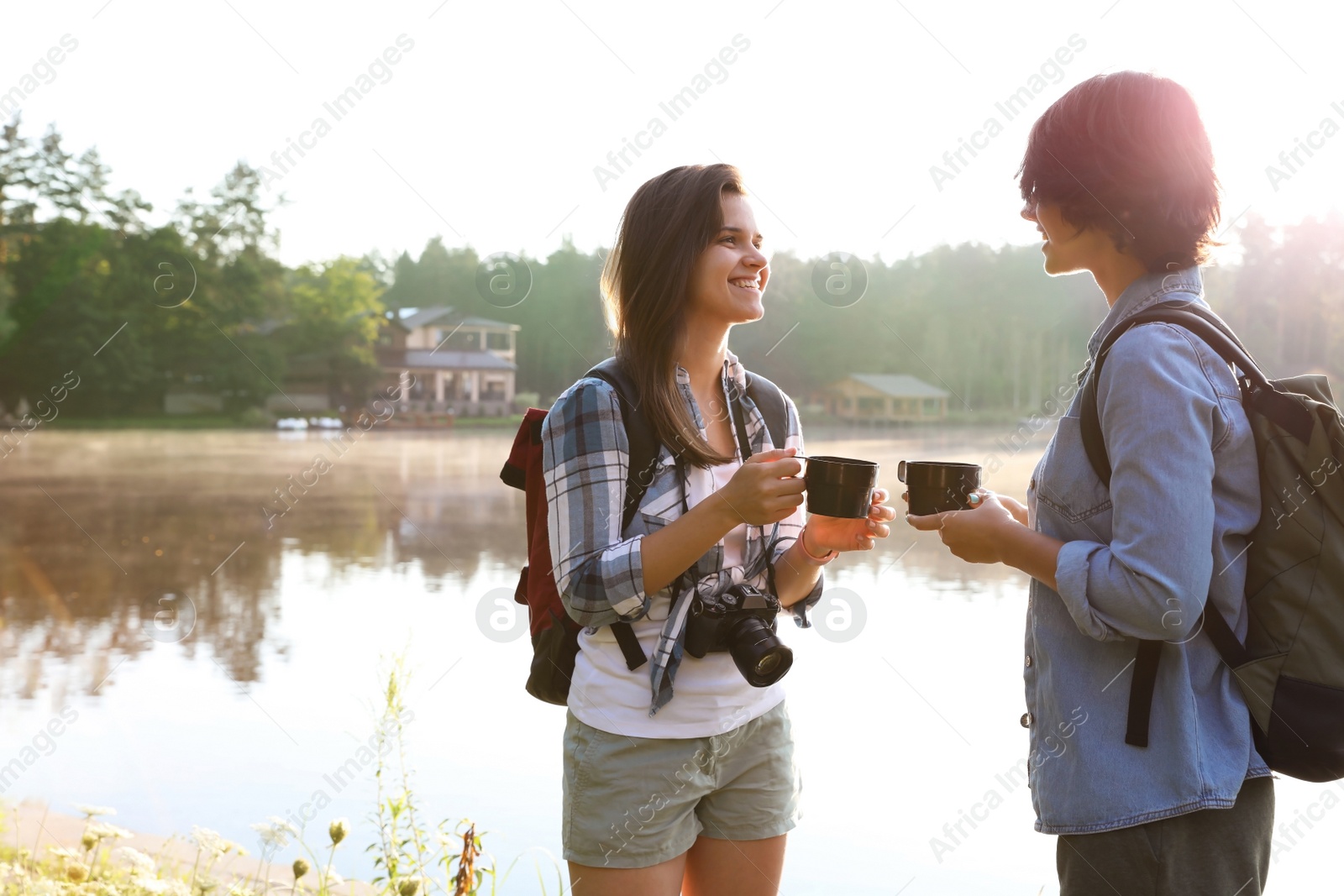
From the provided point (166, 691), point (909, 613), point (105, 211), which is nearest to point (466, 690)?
point (166, 691)

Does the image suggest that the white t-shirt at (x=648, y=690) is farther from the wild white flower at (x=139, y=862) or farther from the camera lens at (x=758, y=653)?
the wild white flower at (x=139, y=862)

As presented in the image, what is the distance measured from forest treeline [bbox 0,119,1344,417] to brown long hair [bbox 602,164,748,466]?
27083 millimetres

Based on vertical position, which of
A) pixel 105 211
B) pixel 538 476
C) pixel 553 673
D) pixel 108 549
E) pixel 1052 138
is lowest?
pixel 108 549

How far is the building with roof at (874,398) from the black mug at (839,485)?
35692 millimetres

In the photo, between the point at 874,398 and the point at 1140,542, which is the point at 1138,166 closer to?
the point at 1140,542

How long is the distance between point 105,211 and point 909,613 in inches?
1372

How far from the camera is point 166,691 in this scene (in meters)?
6.42

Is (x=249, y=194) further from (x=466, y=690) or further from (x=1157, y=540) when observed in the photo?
(x=1157, y=540)

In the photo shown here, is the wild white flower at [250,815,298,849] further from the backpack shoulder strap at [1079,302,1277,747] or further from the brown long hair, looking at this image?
the backpack shoulder strap at [1079,302,1277,747]

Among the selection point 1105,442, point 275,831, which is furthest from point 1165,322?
point 275,831

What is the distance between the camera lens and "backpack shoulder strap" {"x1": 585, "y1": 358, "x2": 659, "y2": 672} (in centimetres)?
158

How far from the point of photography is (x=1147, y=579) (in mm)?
1124

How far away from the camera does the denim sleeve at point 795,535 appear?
1.80 metres

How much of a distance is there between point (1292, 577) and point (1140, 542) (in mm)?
188
